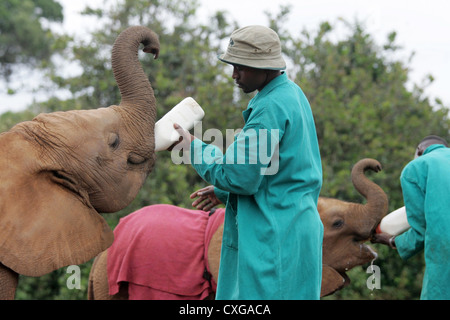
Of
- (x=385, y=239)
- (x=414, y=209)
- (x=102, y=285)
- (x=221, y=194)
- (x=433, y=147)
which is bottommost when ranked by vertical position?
(x=102, y=285)

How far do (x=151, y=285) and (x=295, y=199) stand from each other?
217cm

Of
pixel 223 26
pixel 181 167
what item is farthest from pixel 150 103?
pixel 223 26

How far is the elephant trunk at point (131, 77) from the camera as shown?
3596 mm

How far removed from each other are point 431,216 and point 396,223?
77 centimetres

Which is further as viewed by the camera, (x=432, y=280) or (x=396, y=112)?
(x=396, y=112)

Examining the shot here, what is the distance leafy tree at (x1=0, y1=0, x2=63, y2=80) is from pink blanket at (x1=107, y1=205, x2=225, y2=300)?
21958 mm

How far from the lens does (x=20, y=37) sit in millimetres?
25859

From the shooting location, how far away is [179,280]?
15.8ft

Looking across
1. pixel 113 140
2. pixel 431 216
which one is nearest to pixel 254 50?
pixel 113 140

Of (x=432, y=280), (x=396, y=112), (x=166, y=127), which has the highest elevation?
(x=166, y=127)

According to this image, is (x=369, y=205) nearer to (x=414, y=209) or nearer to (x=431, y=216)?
Answer: (x=414, y=209)
